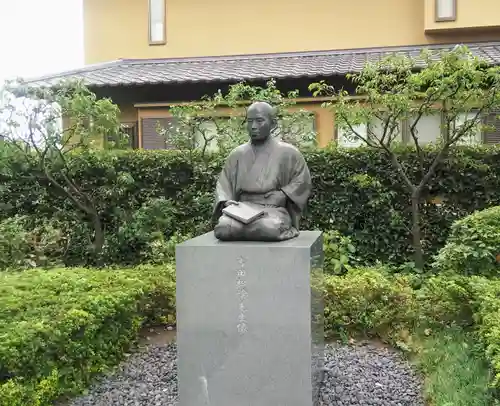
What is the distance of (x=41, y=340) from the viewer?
163 inches

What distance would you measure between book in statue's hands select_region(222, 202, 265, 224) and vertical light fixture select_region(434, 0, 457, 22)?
9842 mm

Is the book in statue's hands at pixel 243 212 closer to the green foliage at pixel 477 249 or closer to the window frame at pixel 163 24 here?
the green foliage at pixel 477 249

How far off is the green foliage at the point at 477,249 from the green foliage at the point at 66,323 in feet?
11.3

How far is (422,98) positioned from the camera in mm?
8281

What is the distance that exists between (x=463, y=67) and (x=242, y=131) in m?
3.53

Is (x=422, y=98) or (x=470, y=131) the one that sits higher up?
(x=422, y=98)

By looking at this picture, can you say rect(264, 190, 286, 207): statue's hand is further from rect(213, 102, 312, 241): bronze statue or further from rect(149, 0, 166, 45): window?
rect(149, 0, 166, 45): window

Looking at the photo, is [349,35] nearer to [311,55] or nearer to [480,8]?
[311,55]

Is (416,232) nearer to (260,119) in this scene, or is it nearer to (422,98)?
(422,98)

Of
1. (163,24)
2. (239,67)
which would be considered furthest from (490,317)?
(163,24)

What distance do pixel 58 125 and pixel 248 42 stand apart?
6.29 m

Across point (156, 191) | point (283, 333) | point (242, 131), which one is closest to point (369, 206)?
point (242, 131)

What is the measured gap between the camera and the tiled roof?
1101cm

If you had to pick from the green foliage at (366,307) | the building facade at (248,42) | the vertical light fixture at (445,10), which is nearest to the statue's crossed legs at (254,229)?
the green foliage at (366,307)
